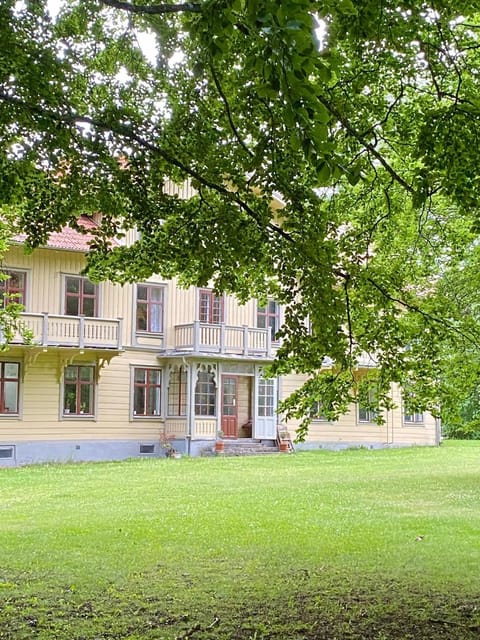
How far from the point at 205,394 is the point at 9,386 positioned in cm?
705

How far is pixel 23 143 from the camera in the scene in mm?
6688

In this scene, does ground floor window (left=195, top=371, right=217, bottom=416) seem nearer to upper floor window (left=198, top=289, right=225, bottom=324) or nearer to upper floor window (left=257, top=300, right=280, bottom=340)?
upper floor window (left=198, top=289, right=225, bottom=324)

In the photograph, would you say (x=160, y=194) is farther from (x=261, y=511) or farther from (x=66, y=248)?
(x=66, y=248)

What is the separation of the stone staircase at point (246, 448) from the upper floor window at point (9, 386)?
258 inches

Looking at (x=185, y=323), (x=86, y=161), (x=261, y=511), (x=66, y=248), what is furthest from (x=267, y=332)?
(x=86, y=161)

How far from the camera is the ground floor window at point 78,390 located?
24406mm

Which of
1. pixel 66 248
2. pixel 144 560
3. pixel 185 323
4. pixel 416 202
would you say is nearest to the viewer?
pixel 416 202

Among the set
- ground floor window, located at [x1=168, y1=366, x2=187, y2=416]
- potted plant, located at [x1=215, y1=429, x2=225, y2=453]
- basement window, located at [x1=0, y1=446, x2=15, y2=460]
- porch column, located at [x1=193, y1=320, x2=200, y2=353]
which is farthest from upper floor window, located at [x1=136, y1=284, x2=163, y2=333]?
basement window, located at [x1=0, y1=446, x2=15, y2=460]

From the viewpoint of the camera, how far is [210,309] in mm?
27906

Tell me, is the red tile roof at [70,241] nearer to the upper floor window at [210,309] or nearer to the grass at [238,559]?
the upper floor window at [210,309]

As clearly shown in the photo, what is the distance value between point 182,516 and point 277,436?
1576 cm

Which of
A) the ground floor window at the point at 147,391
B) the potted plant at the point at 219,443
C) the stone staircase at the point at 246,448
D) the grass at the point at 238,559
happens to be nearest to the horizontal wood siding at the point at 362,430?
the stone staircase at the point at 246,448

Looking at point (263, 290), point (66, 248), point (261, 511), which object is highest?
point (66, 248)

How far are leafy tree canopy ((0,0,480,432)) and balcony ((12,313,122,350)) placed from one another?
49.5 ft
